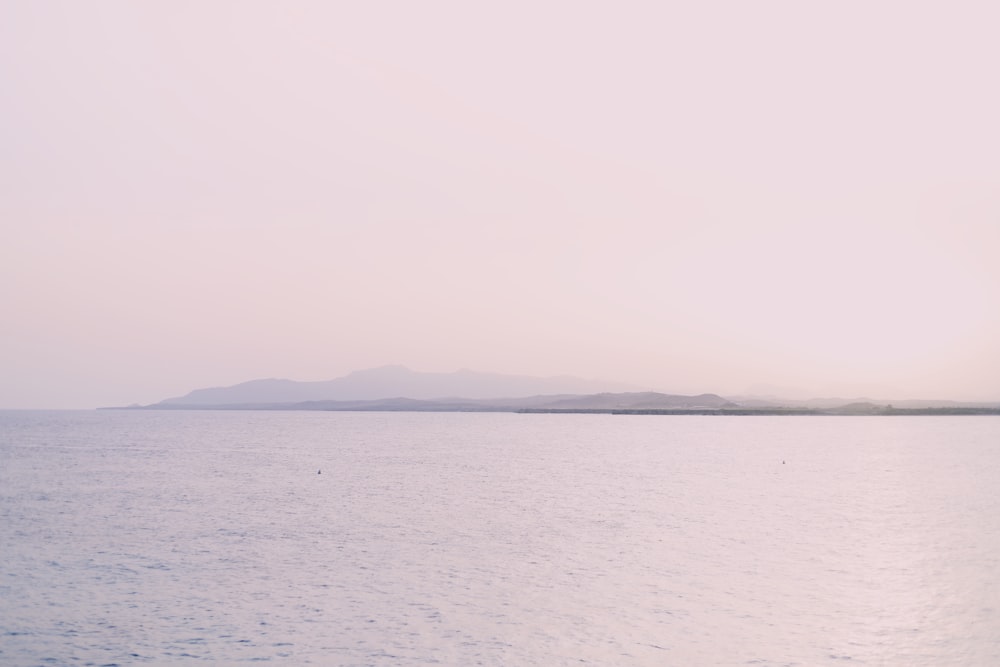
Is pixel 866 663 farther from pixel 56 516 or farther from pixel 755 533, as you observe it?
pixel 56 516

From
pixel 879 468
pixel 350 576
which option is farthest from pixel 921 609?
pixel 879 468

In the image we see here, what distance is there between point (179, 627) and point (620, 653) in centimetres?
1502

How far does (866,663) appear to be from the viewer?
2486cm

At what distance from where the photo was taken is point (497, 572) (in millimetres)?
38219

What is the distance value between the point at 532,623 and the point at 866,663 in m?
10.7

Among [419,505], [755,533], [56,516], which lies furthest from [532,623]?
[56,516]

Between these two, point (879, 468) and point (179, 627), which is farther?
point (879, 468)

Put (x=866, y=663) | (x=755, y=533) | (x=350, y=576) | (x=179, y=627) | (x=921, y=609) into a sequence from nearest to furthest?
(x=866, y=663) < (x=179, y=627) < (x=921, y=609) < (x=350, y=576) < (x=755, y=533)

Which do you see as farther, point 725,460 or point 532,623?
point 725,460

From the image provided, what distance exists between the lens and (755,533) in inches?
1991

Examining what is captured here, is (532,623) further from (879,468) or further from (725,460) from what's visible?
(725,460)

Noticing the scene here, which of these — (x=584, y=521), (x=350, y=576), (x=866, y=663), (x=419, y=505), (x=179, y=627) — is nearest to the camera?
(x=866, y=663)

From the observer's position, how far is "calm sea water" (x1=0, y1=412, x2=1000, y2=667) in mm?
26719

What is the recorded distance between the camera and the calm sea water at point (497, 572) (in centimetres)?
2672
